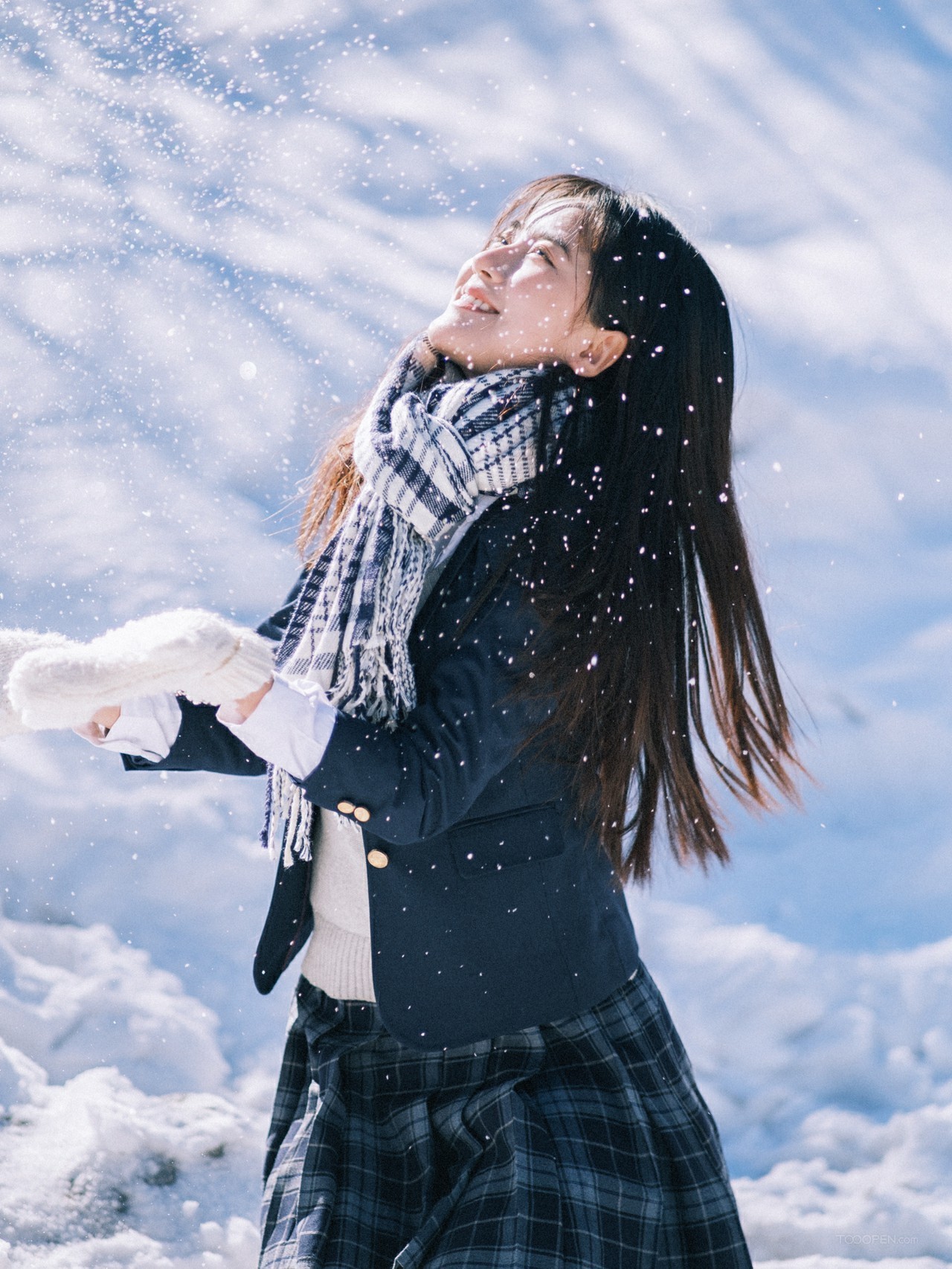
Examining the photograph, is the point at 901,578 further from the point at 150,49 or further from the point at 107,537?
the point at 150,49

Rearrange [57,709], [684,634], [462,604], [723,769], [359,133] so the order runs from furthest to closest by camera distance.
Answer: [359,133]
[723,769]
[684,634]
[462,604]
[57,709]

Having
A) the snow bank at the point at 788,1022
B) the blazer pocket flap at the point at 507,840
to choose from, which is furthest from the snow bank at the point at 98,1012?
the blazer pocket flap at the point at 507,840

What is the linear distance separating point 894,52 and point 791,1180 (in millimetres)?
3245

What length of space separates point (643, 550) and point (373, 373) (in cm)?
139

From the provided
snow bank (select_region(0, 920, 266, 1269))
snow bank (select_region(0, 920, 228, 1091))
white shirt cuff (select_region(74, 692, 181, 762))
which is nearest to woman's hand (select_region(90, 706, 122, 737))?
white shirt cuff (select_region(74, 692, 181, 762))

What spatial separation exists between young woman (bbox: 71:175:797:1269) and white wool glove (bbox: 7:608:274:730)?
0.21 meters

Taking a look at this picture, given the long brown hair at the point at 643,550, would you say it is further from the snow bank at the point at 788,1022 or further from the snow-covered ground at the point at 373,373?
the snow bank at the point at 788,1022

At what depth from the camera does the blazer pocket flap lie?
4.76 feet

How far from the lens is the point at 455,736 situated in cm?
130

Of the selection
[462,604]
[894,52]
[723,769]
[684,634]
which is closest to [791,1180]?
[723,769]

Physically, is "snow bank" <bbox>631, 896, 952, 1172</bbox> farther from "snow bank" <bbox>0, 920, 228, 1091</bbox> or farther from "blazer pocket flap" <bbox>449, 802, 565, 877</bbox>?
"blazer pocket flap" <bbox>449, 802, 565, 877</bbox>

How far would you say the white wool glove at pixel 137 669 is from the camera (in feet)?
3.55

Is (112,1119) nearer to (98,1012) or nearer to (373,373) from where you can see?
(98,1012)

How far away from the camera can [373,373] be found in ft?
8.87
